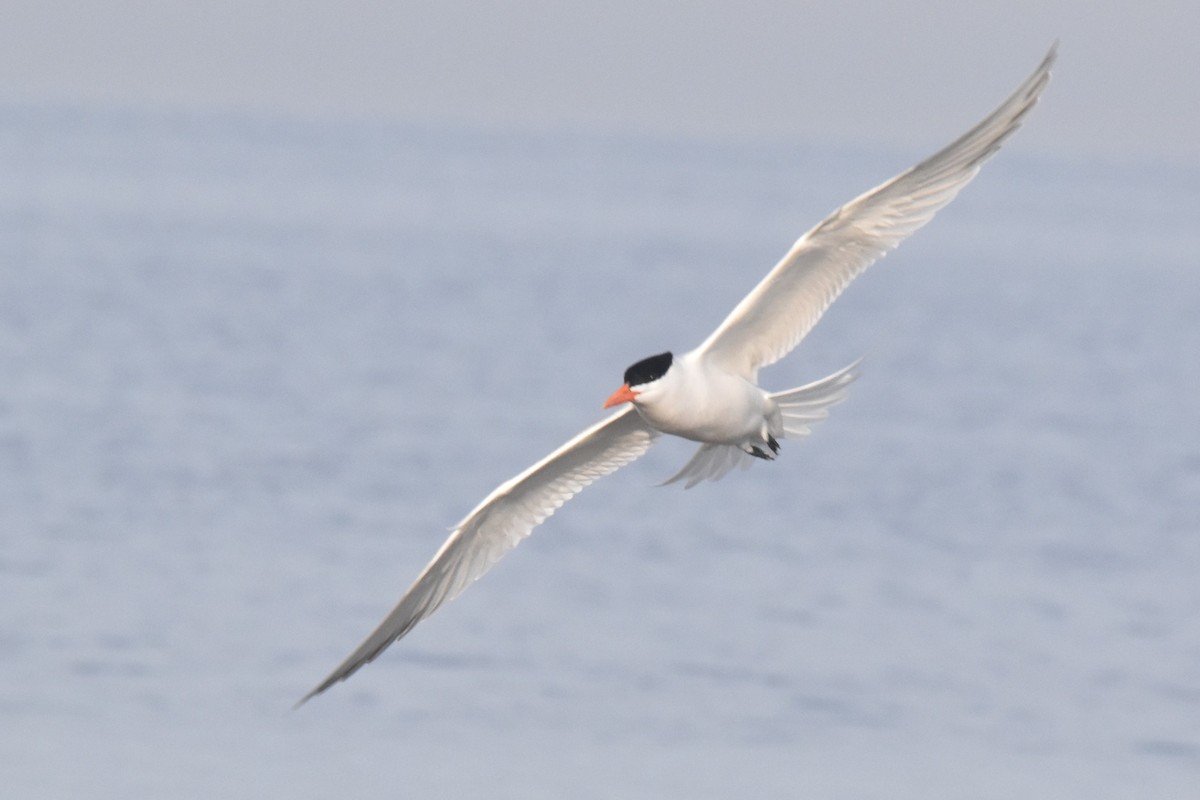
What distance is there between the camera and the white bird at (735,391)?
9938mm

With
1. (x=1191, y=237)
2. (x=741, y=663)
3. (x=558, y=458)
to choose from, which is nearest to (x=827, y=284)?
(x=558, y=458)

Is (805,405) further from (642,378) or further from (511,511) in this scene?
(511,511)

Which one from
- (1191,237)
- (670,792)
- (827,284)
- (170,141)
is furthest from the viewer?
(170,141)

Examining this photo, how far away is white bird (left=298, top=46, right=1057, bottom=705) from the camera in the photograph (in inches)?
391

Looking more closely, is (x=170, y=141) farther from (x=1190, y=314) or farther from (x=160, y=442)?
(x=160, y=442)


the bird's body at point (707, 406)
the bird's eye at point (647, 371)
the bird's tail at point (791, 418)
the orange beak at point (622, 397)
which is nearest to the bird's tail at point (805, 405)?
the bird's tail at point (791, 418)

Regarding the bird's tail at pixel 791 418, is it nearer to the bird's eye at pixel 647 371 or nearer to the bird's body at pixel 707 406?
the bird's body at pixel 707 406

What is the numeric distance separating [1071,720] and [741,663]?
6.96 ft

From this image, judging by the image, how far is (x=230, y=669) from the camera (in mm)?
14086

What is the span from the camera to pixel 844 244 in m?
10.4

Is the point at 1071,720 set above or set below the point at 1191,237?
below

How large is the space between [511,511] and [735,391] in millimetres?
1367

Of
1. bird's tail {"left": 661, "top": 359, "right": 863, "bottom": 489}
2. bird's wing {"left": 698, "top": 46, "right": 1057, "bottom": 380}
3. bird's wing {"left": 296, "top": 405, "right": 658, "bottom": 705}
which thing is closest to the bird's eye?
bird's wing {"left": 698, "top": 46, "right": 1057, "bottom": 380}

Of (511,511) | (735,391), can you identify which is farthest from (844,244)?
(511,511)
